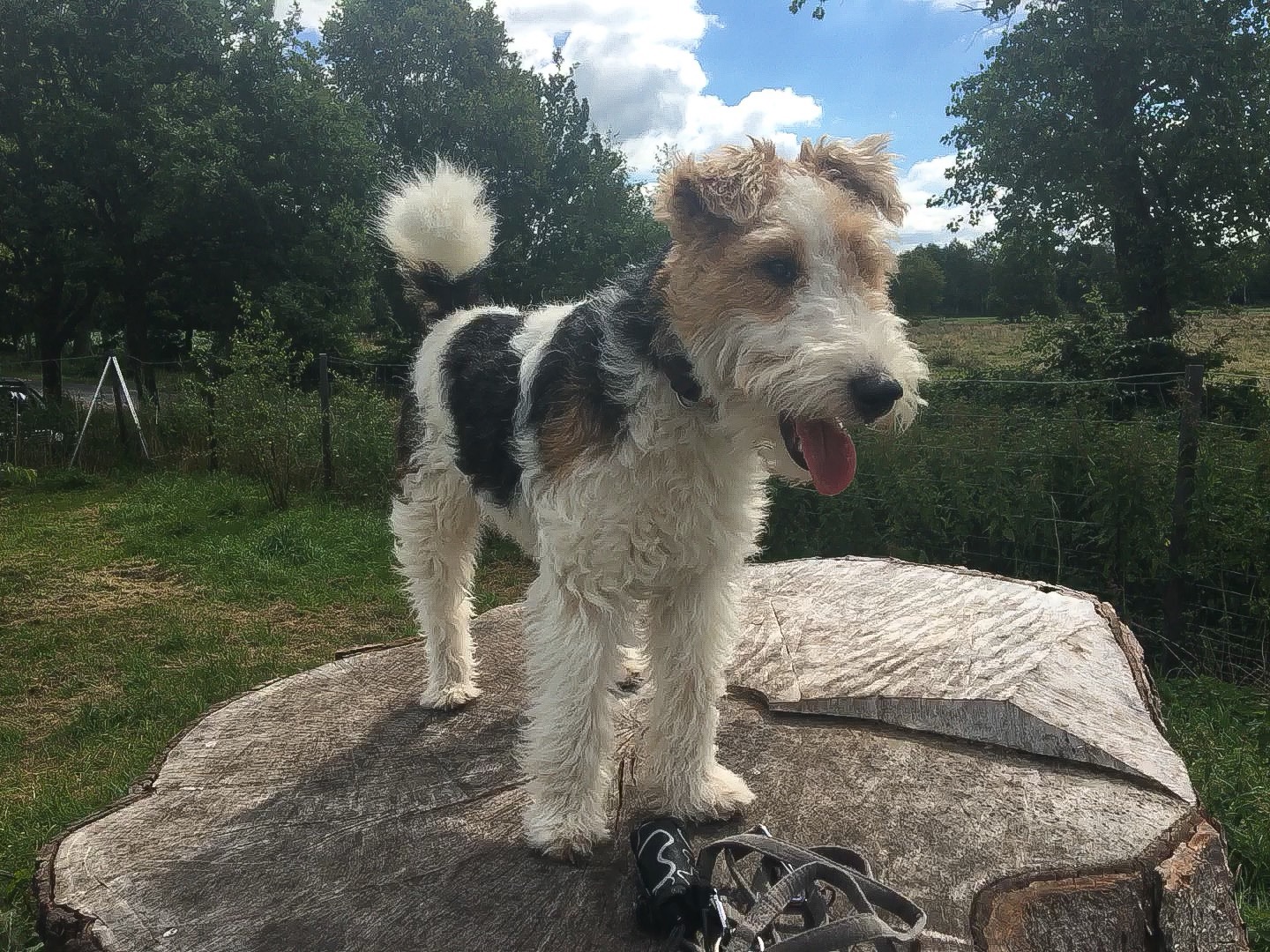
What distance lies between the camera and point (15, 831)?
380cm

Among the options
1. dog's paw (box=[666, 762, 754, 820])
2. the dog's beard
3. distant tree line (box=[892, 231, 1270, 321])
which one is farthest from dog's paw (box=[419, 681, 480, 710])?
distant tree line (box=[892, 231, 1270, 321])

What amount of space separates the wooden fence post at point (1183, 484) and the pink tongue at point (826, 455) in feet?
14.2

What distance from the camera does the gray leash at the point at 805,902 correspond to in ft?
5.10

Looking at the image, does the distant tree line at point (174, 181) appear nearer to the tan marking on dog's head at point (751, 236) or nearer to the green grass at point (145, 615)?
the green grass at point (145, 615)

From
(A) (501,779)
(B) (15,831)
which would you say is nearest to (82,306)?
(B) (15,831)

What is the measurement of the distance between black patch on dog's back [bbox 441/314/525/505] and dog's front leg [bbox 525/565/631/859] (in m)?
0.51

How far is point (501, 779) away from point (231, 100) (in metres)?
19.6

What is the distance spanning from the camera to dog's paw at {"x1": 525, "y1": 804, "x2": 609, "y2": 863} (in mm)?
2311

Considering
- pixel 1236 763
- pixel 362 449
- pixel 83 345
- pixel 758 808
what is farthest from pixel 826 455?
pixel 83 345

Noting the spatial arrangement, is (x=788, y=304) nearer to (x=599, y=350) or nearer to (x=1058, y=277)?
(x=599, y=350)

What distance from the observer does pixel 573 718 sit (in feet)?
7.92

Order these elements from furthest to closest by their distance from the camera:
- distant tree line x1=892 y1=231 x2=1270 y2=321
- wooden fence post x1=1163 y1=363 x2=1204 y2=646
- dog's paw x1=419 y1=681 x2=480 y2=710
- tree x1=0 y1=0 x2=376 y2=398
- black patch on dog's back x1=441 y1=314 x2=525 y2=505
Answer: tree x1=0 y1=0 x2=376 y2=398 < distant tree line x1=892 y1=231 x2=1270 y2=321 < wooden fence post x1=1163 y1=363 x2=1204 y2=646 < dog's paw x1=419 y1=681 x2=480 y2=710 < black patch on dog's back x1=441 y1=314 x2=525 y2=505

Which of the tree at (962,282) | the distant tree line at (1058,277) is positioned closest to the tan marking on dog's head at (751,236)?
the distant tree line at (1058,277)

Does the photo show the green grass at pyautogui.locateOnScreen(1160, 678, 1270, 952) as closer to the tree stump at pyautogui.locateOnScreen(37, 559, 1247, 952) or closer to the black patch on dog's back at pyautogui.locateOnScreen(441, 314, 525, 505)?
the tree stump at pyautogui.locateOnScreen(37, 559, 1247, 952)
